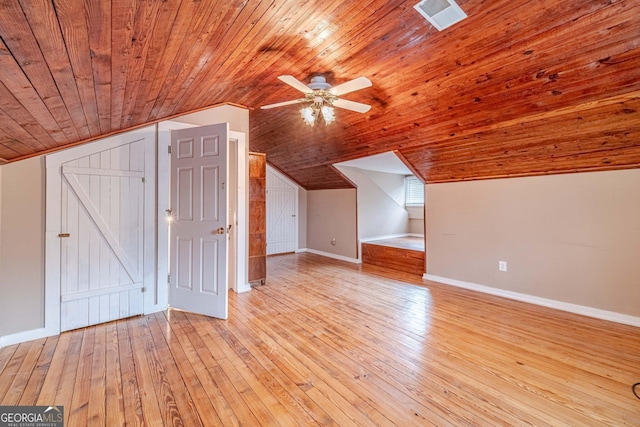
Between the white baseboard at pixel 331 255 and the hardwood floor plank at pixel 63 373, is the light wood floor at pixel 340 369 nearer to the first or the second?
the hardwood floor plank at pixel 63 373

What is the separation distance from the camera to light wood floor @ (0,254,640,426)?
5.69ft

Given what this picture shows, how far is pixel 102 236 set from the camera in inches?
118

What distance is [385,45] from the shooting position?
2.26 metres

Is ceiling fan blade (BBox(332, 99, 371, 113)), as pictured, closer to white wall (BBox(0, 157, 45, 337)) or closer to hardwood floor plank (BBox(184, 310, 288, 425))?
hardwood floor plank (BBox(184, 310, 288, 425))

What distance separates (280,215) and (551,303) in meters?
5.48

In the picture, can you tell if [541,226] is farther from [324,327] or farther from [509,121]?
[324,327]

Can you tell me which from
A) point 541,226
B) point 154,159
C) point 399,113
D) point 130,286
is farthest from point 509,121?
point 130,286

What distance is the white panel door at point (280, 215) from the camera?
7078 millimetres

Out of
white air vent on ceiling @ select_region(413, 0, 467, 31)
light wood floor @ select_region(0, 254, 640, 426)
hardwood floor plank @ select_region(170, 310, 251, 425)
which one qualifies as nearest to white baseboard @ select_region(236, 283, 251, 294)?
light wood floor @ select_region(0, 254, 640, 426)

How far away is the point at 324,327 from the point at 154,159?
2654 millimetres

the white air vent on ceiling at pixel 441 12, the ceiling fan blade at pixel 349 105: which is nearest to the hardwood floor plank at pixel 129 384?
the ceiling fan blade at pixel 349 105

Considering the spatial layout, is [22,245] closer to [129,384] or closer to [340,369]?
[129,384]

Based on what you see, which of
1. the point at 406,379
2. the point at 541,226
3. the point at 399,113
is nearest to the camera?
the point at 406,379

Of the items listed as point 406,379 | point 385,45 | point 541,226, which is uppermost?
point 385,45
